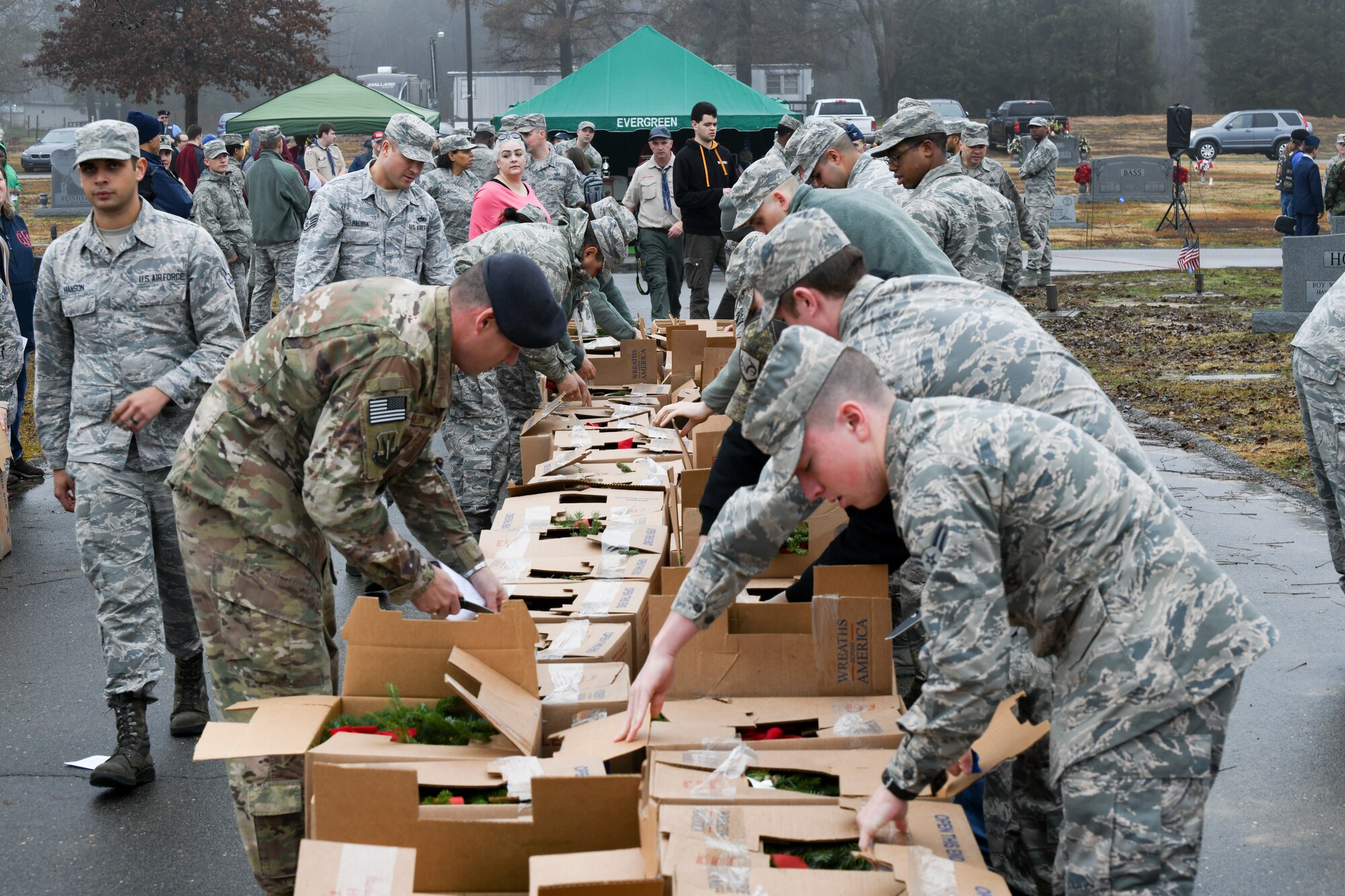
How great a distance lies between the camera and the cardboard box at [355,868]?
95.3 inches

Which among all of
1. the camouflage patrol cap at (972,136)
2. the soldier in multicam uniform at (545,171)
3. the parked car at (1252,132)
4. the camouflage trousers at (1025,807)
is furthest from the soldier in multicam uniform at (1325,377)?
the parked car at (1252,132)

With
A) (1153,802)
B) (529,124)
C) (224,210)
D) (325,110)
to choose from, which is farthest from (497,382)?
(325,110)

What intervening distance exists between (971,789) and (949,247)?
3328mm

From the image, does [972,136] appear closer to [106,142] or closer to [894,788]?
[106,142]

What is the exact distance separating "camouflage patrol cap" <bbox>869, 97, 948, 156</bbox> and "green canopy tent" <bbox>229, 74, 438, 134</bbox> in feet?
67.9

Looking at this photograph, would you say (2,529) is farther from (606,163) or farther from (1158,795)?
(606,163)

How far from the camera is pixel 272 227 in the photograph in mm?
12727

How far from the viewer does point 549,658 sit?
11.7 ft

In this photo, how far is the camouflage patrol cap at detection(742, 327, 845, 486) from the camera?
2334 millimetres

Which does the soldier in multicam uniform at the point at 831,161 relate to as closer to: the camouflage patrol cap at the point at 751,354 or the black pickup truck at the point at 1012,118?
the camouflage patrol cap at the point at 751,354

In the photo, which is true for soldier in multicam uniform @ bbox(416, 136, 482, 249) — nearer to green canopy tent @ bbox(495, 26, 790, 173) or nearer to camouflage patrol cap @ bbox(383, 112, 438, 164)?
camouflage patrol cap @ bbox(383, 112, 438, 164)

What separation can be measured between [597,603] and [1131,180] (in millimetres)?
31478

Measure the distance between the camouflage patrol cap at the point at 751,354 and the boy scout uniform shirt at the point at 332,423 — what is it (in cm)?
118

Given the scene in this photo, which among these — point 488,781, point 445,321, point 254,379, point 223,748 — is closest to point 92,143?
point 254,379
